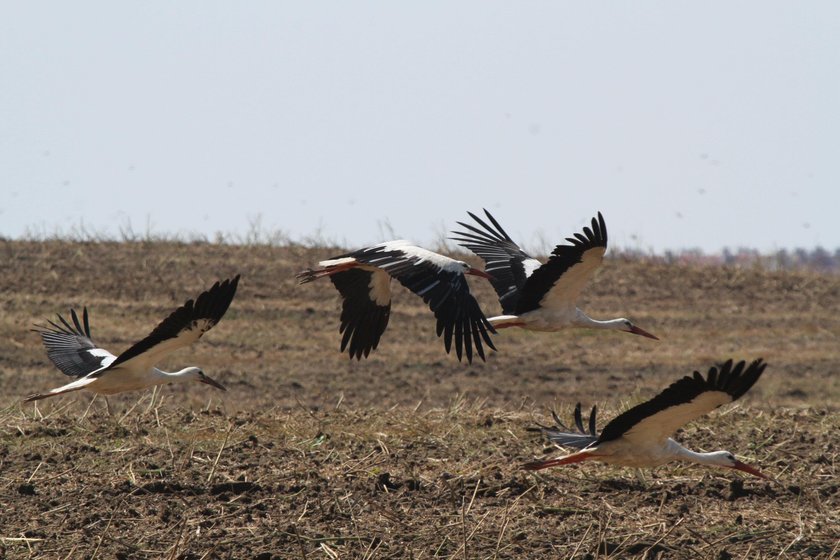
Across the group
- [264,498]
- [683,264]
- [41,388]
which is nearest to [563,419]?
[264,498]

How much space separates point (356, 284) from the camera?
32.0ft

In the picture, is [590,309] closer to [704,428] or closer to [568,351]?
[568,351]

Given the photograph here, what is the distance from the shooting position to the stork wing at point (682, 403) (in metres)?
6.14

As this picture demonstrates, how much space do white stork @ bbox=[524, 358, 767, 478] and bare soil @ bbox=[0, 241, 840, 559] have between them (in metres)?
0.25

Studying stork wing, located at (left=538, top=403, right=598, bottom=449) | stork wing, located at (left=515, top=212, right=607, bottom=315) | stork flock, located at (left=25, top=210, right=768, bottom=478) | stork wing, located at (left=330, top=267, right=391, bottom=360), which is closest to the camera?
stork flock, located at (left=25, top=210, right=768, bottom=478)

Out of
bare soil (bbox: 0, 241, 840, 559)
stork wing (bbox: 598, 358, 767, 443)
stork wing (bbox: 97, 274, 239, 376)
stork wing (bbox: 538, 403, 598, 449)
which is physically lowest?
bare soil (bbox: 0, 241, 840, 559)

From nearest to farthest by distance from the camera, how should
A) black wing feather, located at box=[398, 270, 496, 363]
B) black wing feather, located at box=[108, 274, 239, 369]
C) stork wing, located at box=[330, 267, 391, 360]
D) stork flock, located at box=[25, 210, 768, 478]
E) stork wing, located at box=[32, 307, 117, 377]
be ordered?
stork flock, located at box=[25, 210, 768, 478] < black wing feather, located at box=[108, 274, 239, 369] < black wing feather, located at box=[398, 270, 496, 363] < stork wing, located at box=[32, 307, 117, 377] < stork wing, located at box=[330, 267, 391, 360]

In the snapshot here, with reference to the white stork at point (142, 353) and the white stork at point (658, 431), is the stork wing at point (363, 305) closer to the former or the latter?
the white stork at point (142, 353)

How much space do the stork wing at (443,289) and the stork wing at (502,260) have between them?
1.42m

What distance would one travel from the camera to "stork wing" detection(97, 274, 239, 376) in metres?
7.36

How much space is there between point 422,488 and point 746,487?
1986 mm

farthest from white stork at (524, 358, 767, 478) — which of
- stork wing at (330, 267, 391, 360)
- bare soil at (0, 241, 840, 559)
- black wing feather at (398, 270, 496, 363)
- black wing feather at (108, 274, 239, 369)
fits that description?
stork wing at (330, 267, 391, 360)

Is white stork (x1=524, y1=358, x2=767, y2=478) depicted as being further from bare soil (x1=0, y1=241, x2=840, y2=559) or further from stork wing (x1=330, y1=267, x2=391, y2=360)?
stork wing (x1=330, y1=267, x2=391, y2=360)

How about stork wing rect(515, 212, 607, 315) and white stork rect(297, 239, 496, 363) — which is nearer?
white stork rect(297, 239, 496, 363)
